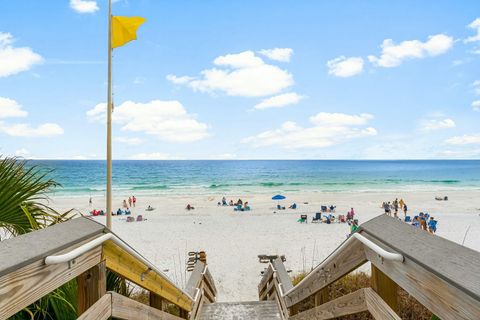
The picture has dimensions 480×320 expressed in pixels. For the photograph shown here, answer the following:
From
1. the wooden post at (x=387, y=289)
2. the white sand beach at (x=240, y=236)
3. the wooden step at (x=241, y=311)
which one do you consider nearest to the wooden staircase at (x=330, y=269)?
the wooden post at (x=387, y=289)

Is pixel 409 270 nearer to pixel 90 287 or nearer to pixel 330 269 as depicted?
Result: pixel 330 269

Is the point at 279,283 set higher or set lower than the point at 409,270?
lower

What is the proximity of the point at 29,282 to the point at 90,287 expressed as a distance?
427 mm

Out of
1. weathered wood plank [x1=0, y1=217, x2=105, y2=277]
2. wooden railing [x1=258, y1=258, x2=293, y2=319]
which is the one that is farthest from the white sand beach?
weathered wood plank [x1=0, y1=217, x2=105, y2=277]

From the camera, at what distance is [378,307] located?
4.86ft

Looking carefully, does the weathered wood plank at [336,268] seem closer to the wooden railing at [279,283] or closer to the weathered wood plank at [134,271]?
the weathered wood plank at [134,271]

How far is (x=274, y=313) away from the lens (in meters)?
4.88

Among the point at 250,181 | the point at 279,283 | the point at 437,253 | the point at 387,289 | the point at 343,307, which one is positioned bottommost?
the point at 250,181

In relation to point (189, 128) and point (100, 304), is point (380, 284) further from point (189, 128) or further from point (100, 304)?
point (189, 128)

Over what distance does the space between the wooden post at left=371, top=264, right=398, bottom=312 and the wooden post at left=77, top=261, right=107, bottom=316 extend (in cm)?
123

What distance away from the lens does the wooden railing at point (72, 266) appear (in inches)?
40.2

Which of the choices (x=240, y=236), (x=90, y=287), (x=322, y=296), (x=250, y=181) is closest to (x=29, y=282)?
(x=90, y=287)

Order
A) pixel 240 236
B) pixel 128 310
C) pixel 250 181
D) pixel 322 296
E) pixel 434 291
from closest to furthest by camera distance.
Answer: pixel 434 291
pixel 128 310
pixel 322 296
pixel 240 236
pixel 250 181

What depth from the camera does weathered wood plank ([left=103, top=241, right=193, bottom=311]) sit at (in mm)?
1618
